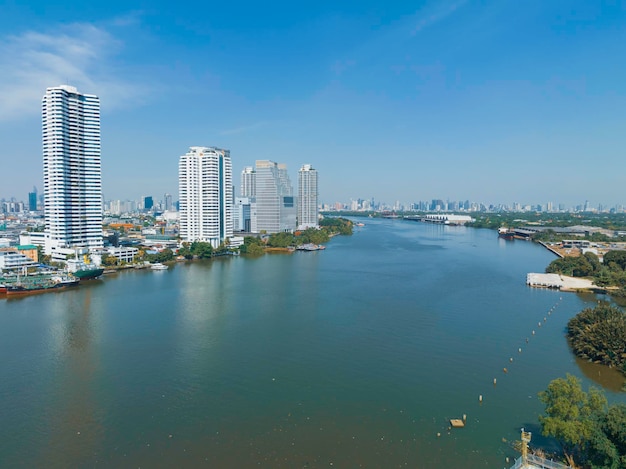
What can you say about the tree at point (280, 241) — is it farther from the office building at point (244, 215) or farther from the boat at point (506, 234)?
the boat at point (506, 234)

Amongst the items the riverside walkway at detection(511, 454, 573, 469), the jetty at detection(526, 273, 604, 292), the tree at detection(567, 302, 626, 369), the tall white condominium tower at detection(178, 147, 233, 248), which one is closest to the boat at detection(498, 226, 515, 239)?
the jetty at detection(526, 273, 604, 292)

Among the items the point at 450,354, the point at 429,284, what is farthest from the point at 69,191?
the point at 450,354

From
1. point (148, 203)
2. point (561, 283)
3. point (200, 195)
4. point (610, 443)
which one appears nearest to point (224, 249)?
point (200, 195)

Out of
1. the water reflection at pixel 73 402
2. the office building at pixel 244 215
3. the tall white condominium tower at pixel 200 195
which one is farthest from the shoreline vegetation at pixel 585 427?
the office building at pixel 244 215

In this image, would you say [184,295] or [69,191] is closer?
[184,295]

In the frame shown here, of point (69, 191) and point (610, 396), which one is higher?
point (69, 191)

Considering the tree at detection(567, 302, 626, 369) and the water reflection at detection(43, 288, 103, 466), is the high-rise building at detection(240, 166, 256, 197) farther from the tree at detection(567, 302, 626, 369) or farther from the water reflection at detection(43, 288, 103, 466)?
the tree at detection(567, 302, 626, 369)

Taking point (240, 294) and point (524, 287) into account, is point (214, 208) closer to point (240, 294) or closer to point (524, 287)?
point (240, 294)
